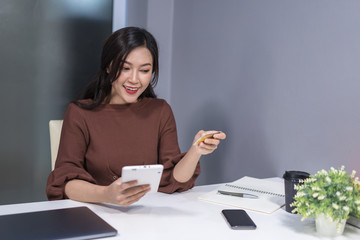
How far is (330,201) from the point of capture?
102 cm

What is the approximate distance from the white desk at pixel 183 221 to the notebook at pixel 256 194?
32mm

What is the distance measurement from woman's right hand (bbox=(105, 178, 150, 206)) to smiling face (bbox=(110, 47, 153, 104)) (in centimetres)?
52

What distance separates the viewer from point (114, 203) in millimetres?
1191

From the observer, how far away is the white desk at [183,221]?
1.02 meters

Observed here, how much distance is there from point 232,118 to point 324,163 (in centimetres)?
54

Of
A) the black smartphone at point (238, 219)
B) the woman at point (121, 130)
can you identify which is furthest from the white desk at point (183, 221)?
the woman at point (121, 130)

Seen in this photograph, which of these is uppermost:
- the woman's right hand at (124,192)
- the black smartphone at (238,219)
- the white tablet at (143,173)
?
the white tablet at (143,173)

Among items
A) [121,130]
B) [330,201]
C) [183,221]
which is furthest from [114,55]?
[330,201]

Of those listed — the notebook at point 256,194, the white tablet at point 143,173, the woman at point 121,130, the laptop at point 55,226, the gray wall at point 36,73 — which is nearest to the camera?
the laptop at point 55,226

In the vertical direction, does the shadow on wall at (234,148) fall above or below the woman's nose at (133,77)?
below

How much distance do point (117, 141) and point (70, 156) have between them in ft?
0.70

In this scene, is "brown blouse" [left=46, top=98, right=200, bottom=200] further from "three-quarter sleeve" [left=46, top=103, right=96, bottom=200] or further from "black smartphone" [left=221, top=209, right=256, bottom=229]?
"black smartphone" [left=221, top=209, right=256, bottom=229]

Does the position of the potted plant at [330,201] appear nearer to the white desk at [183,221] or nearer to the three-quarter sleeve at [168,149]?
the white desk at [183,221]

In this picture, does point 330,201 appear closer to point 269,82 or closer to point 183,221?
point 183,221
